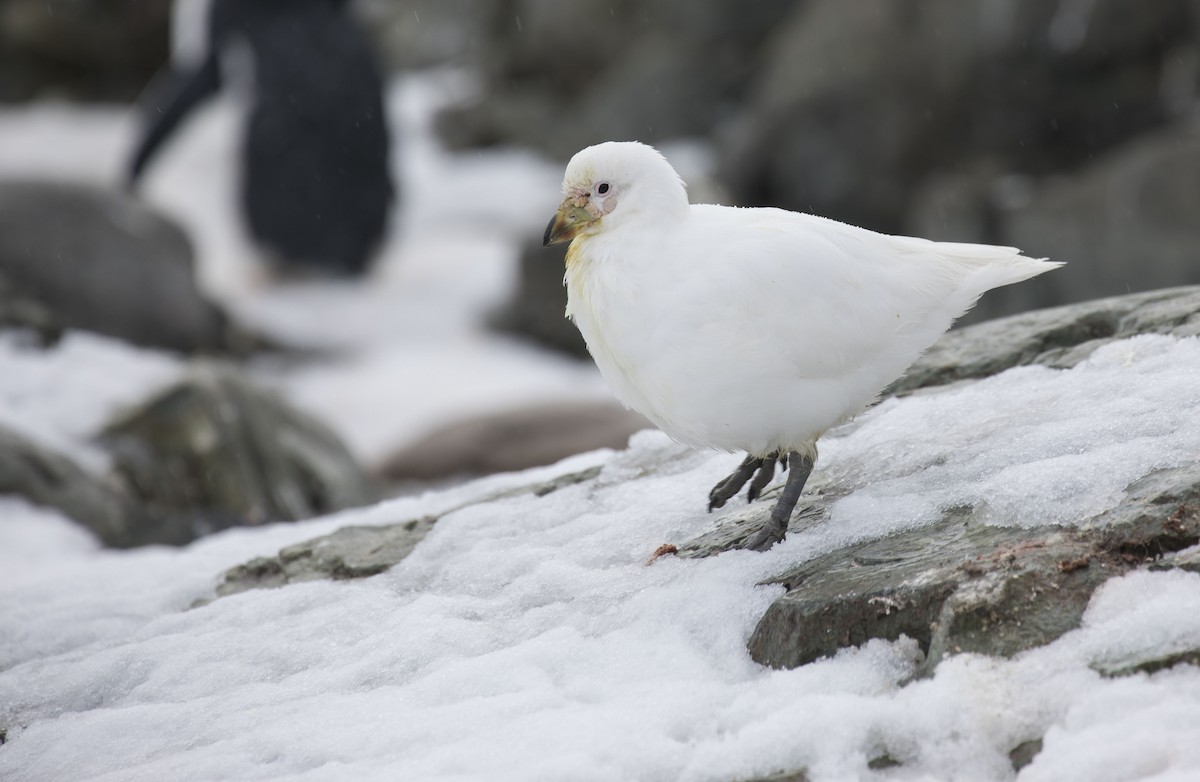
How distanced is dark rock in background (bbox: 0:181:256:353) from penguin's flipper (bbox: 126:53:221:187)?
1.19 meters

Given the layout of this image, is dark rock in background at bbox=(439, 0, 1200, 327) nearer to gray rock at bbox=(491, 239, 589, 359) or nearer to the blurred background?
the blurred background

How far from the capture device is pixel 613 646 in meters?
2.73

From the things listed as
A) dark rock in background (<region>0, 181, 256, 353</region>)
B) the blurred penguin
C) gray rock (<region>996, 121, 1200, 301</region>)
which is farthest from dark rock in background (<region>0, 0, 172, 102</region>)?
gray rock (<region>996, 121, 1200, 301</region>)

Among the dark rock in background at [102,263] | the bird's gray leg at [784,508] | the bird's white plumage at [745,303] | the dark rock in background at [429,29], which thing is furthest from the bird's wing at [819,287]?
the dark rock in background at [429,29]

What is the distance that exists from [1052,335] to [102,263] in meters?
6.44

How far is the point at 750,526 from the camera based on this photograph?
3232mm

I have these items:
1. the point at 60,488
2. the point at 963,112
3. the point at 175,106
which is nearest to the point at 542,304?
the point at 175,106

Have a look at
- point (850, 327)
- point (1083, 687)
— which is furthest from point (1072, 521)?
point (850, 327)

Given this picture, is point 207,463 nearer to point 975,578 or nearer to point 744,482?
point 744,482

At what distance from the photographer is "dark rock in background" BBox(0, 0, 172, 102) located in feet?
40.5

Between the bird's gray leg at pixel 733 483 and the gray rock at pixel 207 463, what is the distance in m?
2.59

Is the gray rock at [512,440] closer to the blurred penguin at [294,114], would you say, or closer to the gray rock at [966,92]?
the blurred penguin at [294,114]

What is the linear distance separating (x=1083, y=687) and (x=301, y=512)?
13.4 feet

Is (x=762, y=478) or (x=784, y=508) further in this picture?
(x=762, y=478)
